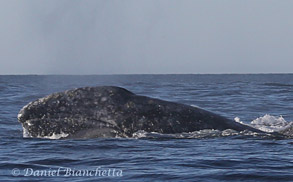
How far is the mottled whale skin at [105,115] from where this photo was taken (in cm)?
1170

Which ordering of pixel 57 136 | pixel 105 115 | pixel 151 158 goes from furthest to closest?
pixel 57 136, pixel 105 115, pixel 151 158

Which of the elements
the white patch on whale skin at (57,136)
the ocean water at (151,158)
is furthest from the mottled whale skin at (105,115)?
the ocean water at (151,158)

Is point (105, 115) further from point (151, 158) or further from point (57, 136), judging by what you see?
point (151, 158)

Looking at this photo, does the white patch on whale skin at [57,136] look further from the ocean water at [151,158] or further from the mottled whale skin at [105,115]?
the ocean water at [151,158]

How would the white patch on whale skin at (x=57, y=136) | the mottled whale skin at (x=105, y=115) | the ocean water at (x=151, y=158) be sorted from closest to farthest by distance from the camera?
the ocean water at (x=151, y=158), the mottled whale skin at (x=105, y=115), the white patch on whale skin at (x=57, y=136)

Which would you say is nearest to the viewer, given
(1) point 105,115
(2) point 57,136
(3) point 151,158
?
(3) point 151,158

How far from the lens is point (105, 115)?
38.4ft

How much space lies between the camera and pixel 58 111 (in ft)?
38.5

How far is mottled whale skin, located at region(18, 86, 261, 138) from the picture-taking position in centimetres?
1170

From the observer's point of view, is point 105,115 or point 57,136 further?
point 57,136

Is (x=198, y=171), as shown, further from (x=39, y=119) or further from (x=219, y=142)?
(x=39, y=119)

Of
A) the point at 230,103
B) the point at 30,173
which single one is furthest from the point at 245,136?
Answer: the point at 230,103

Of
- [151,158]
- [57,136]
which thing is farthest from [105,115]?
[151,158]

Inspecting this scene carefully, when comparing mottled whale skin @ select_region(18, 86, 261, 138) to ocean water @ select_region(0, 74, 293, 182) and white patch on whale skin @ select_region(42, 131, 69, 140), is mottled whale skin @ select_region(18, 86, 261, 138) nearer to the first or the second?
white patch on whale skin @ select_region(42, 131, 69, 140)
